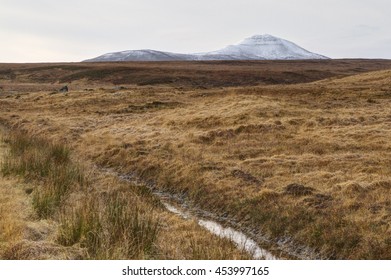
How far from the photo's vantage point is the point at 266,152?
17.7m

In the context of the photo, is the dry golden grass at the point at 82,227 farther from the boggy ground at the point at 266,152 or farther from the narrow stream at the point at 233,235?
the boggy ground at the point at 266,152

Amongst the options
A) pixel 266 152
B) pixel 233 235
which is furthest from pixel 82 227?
pixel 266 152

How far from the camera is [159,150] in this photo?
61.8 feet

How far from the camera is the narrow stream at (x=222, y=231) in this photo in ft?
31.4

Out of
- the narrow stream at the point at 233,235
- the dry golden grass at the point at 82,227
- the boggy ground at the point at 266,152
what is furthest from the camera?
the boggy ground at the point at 266,152

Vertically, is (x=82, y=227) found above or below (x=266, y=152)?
above

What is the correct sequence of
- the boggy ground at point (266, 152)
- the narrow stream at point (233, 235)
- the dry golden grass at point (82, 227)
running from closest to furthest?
1. the dry golden grass at point (82, 227)
2. the narrow stream at point (233, 235)
3. the boggy ground at point (266, 152)

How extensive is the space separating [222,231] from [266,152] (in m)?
7.24

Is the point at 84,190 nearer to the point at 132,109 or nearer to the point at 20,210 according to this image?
the point at 20,210

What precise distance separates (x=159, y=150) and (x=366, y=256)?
36.9 feet

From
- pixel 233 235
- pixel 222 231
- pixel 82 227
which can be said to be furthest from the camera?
pixel 222 231

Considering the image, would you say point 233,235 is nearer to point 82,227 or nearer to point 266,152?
point 82,227

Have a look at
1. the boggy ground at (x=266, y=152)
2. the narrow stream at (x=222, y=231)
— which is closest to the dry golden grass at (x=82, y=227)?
the narrow stream at (x=222, y=231)

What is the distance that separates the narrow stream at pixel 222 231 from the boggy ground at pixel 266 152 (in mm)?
509
